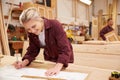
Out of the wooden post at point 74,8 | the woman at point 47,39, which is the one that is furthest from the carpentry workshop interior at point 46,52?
the wooden post at point 74,8

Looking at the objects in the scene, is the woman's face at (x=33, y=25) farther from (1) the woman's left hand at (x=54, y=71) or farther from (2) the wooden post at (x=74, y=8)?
(2) the wooden post at (x=74, y=8)

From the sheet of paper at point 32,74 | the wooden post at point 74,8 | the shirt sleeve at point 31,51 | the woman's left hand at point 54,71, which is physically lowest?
the sheet of paper at point 32,74

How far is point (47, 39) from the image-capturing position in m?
1.57

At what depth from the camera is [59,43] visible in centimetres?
147

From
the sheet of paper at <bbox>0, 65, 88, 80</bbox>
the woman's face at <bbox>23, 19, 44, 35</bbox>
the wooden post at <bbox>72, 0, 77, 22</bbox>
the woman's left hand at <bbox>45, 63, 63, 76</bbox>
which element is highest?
the wooden post at <bbox>72, 0, 77, 22</bbox>

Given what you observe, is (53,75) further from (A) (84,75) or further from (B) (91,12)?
(B) (91,12)

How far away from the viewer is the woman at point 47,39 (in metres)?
1.34

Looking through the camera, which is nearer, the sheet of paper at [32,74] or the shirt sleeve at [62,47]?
the sheet of paper at [32,74]

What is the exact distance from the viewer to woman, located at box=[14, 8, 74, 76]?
52.6 inches

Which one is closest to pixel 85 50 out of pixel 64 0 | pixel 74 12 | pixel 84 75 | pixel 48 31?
pixel 48 31

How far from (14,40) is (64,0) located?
12.8ft

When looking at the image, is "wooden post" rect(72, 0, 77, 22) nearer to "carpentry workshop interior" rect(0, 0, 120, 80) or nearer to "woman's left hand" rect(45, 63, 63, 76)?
"carpentry workshop interior" rect(0, 0, 120, 80)

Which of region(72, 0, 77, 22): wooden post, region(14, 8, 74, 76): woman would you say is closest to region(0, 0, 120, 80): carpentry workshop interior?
region(14, 8, 74, 76): woman

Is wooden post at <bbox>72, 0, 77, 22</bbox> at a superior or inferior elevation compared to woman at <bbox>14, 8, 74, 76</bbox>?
superior
